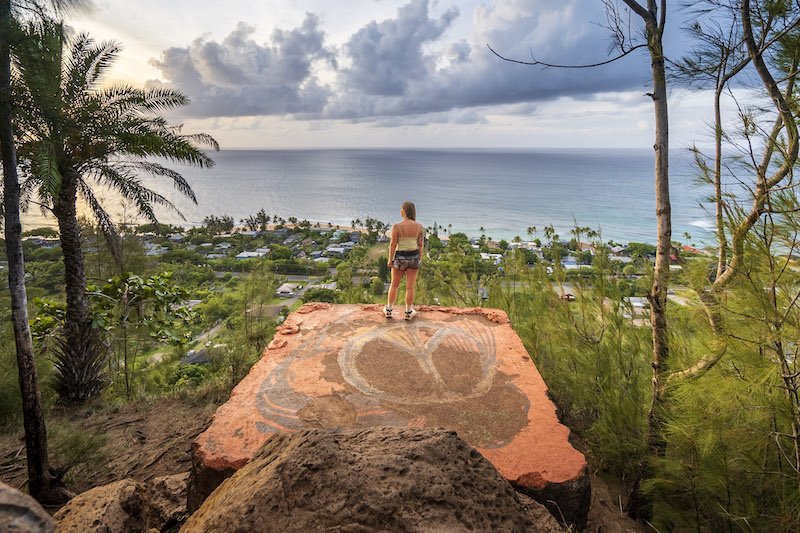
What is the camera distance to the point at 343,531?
1786 mm

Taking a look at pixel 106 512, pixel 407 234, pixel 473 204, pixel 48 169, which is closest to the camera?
pixel 106 512

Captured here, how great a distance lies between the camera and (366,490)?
195 cm

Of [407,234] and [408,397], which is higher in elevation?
[407,234]

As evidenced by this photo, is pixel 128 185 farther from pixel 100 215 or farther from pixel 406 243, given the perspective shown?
pixel 406 243

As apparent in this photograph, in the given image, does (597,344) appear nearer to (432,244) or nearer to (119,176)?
(119,176)

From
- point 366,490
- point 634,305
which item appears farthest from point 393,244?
point 366,490

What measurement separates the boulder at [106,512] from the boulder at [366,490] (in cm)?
86

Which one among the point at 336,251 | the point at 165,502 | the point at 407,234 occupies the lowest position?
the point at 336,251

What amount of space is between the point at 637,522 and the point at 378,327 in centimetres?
353

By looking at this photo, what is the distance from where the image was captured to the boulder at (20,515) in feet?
4.84

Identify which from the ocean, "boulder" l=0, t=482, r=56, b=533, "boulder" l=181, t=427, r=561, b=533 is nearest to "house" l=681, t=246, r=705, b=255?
"boulder" l=181, t=427, r=561, b=533

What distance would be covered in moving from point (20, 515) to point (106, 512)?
1367mm

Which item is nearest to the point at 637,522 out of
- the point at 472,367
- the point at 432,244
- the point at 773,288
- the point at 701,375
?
the point at 701,375

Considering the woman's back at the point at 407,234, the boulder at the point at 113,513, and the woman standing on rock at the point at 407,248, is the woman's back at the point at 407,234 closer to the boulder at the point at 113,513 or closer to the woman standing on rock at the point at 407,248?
the woman standing on rock at the point at 407,248
